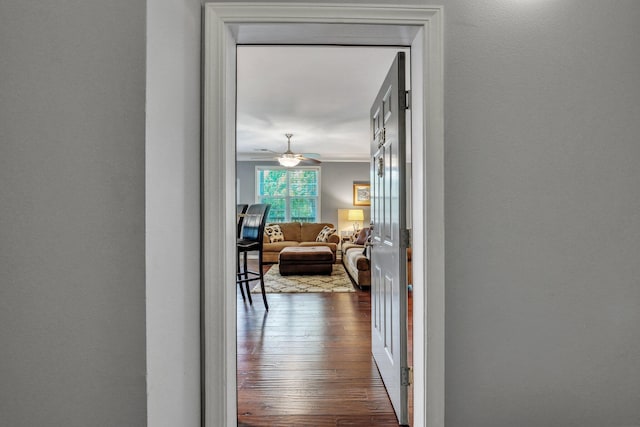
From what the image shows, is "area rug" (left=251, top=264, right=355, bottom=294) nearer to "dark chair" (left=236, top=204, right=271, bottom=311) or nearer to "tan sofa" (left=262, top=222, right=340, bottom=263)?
"dark chair" (left=236, top=204, right=271, bottom=311)

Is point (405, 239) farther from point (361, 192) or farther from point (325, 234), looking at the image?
point (361, 192)

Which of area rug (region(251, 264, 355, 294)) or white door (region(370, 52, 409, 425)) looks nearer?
white door (region(370, 52, 409, 425))

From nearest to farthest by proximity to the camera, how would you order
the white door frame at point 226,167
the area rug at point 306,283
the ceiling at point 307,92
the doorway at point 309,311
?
the white door frame at point 226,167 < the doorway at point 309,311 < the ceiling at point 307,92 < the area rug at point 306,283

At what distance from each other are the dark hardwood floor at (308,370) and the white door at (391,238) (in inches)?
7.1

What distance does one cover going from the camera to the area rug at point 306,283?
17.2 ft

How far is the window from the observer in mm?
8961

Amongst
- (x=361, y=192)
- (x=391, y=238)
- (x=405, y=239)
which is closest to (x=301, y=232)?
(x=361, y=192)

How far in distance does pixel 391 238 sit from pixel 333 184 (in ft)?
23.0
